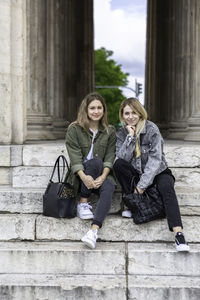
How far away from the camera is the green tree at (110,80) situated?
42.2m

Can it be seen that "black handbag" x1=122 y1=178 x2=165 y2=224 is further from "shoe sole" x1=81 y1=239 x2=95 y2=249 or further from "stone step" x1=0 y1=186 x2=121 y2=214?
"shoe sole" x1=81 y1=239 x2=95 y2=249

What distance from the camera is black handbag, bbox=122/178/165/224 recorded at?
16.2 feet

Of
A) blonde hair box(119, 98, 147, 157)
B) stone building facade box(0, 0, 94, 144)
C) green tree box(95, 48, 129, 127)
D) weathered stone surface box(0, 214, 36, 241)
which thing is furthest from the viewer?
green tree box(95, 48, 129, 127)

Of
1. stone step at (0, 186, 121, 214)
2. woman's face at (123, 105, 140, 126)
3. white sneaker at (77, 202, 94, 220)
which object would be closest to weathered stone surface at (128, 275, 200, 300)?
white sneaker at (77, 202, 94, 220)

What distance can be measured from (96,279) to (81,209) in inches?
34.7

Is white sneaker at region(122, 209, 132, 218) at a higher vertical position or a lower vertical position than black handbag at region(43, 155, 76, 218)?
lower

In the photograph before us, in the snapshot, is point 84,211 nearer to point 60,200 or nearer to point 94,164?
point 60,200

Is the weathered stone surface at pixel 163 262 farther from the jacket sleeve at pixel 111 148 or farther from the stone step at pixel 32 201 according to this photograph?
the jacket sleeve at pixel 111 148

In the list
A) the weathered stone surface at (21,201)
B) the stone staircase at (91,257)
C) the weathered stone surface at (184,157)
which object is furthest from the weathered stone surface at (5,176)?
the weathered stone surface at (184,157)

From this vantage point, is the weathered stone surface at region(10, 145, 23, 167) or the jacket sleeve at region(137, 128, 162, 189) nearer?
the jacket sleeve at region(137, 128, 162, 189)

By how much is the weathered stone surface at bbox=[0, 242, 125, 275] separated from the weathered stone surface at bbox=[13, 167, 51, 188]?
1487 millimetres

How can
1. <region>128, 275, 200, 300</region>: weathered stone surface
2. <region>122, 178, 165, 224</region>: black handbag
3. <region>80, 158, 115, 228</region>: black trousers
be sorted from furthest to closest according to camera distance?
<region>122, 178, 165, 224</region>: black handbag, <region>80, 158, 115, 228</region>: black trousers, <region>128, 275, 200, 300</region>: weathered stone surface

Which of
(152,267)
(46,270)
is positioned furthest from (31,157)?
(152,267)

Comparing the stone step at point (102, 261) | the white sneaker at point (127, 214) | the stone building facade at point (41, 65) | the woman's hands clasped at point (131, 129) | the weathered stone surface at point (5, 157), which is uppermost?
the stone building facade at point (41, 65)
